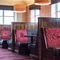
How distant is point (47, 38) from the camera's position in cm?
545

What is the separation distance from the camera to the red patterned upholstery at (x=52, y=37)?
5402 mm

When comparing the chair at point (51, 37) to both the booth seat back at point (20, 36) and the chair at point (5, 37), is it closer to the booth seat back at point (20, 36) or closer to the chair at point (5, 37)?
the booth seat back at point (20, 36)

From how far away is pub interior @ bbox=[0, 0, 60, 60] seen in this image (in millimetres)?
5512

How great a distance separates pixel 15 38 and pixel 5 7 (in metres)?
5.45

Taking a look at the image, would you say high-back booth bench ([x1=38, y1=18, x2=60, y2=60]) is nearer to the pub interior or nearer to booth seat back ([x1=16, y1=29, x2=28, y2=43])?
the pub interior

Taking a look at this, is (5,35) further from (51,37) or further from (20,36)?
(51,37)

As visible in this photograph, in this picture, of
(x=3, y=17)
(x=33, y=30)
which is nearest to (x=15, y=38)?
(x=33, y=30)

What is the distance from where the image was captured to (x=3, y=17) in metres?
13.8

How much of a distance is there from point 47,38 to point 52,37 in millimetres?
166

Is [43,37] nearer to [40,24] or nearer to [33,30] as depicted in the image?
[40,24]

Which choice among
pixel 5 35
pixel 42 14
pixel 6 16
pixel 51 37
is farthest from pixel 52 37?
pixel 6 16

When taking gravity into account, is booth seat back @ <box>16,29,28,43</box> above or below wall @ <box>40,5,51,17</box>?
below

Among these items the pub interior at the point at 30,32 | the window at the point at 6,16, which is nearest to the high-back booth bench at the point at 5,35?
the pub interior at the point at 30,32

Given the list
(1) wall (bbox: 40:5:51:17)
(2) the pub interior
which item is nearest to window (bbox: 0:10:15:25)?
(2) the pub interior
